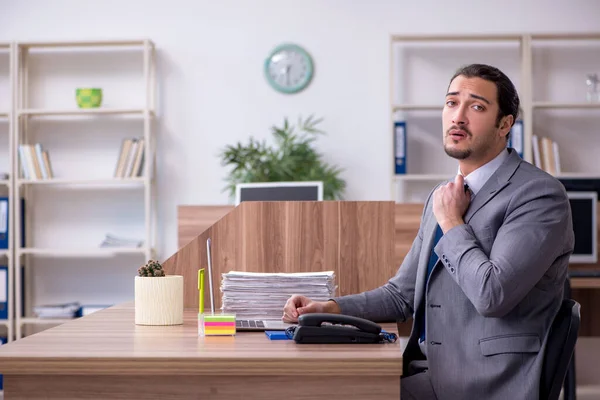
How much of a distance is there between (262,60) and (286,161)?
2.73ft

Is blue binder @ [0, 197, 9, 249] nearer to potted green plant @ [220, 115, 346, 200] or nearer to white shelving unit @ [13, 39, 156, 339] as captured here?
white shelving unit @ [13, 39, 156, 339]

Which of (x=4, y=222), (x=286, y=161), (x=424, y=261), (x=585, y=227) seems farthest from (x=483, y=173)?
(x=4, y=222)

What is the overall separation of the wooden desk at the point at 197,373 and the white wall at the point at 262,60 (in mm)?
3812

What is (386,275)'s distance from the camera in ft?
7.42

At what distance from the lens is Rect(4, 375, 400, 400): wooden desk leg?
59.2 inches

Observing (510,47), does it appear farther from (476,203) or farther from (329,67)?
(476,203)

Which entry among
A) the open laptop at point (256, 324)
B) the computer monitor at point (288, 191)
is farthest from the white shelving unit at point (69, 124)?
the open laptop at point (256, 324)

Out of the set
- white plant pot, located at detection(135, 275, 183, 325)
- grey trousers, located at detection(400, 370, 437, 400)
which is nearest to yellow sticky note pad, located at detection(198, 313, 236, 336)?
white plant pot, located at detection(135, 275, 183, 325)

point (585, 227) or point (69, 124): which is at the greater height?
point (69, 124)

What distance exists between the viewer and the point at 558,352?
5.71 feet

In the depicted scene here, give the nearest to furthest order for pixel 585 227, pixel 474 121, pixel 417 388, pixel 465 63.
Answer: pixel 417 388, pixel 474 121, pixel 585 227, pixel 465 63

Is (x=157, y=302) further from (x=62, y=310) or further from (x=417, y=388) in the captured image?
(x=62, y=310)

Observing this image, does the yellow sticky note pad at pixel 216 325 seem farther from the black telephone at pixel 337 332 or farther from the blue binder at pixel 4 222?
the blue binder at pixel 4 222

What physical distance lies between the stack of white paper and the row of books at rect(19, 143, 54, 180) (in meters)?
3.43
